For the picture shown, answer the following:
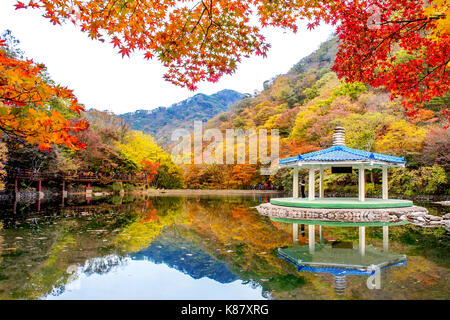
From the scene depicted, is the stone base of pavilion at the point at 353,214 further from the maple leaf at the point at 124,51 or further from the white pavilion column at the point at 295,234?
the maple leaf at the point at 124,51

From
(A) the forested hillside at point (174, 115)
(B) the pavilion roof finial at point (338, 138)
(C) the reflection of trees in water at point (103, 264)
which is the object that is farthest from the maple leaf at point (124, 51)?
(A) the forested hillside at point (174, 115)

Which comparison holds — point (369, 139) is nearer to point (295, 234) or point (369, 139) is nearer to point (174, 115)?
point (295, 234)

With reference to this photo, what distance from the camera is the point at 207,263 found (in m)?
4.18

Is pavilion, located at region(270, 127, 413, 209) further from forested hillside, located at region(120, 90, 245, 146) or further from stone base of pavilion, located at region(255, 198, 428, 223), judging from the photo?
forested hillside, located at region(120, 90, 245, 146)

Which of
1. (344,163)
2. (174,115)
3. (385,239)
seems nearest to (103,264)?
(385,239)

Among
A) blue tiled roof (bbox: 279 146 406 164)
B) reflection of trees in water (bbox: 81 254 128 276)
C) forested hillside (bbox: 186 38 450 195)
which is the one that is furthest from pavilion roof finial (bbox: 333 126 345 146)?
reflection of trees in water (bbox: 81 254 128 276)

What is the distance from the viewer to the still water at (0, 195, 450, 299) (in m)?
3.05

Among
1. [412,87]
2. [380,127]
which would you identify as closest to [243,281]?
[412,87]

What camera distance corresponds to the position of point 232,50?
179 inches

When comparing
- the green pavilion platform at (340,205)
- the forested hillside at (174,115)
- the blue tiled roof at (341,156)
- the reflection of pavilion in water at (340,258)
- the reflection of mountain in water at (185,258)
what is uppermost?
the forested hillside at (174,115)

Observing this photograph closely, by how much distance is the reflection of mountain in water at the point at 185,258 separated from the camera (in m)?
3.71

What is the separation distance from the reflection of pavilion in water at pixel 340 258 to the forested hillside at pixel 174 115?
54.2 meters

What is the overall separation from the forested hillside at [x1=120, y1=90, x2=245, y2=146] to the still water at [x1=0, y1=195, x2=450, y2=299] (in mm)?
52638

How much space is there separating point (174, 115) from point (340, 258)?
233 ft
